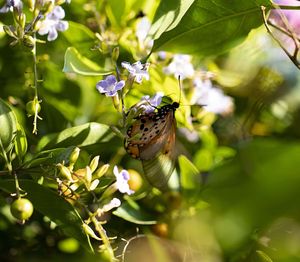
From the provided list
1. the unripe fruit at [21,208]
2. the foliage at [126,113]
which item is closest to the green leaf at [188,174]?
the foliage at [126,113]

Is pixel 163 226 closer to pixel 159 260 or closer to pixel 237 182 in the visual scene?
pixel 159 260

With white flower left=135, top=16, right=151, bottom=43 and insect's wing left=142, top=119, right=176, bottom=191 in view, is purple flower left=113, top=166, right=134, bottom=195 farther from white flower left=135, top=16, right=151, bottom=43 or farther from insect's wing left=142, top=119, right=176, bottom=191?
white flower left=135, top=16, right=151, bottom=43

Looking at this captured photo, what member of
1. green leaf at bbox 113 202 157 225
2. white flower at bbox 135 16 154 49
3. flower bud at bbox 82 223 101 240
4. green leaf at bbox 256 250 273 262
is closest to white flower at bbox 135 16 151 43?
white flower at bbox 135 16 154 49

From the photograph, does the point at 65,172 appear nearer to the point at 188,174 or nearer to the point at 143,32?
the point at 188,174

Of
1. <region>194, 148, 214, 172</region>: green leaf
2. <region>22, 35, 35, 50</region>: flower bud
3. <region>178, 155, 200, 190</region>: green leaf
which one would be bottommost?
<region>194, 148, 214, 172</region>: green leaf

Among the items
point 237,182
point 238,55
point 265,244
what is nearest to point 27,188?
point 265,244

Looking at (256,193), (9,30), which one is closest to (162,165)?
(9,30)
